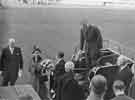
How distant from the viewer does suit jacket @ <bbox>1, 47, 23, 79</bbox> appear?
9.50 metres

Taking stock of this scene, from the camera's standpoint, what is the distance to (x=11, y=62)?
9578 mm

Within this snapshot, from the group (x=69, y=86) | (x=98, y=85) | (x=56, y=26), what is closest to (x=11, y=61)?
(x=69, y=86)

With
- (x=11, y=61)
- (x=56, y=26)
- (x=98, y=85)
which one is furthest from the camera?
(x=56, y=26)

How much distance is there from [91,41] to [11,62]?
6.67 ft

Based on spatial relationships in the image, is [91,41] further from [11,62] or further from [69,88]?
[69,88]

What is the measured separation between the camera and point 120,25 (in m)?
12.5

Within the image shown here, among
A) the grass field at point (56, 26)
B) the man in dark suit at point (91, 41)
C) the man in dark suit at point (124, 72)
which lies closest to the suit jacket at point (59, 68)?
the man in dark suit at point (91, 41)

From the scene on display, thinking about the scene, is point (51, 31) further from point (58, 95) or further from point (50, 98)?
point (58, 95)

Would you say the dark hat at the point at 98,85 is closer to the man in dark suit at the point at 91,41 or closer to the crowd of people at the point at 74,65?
the crowd of people at the point at 74,65

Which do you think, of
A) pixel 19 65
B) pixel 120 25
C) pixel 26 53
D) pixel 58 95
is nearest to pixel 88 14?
pixel 120 25

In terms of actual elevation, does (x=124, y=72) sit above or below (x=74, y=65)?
above

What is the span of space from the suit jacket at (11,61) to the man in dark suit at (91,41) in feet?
5.49

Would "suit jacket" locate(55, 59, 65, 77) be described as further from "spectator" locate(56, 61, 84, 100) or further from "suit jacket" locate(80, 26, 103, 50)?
"suit jacket" locate(80, 26, 103, 50)

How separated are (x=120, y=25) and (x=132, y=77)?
5208 millimetres
